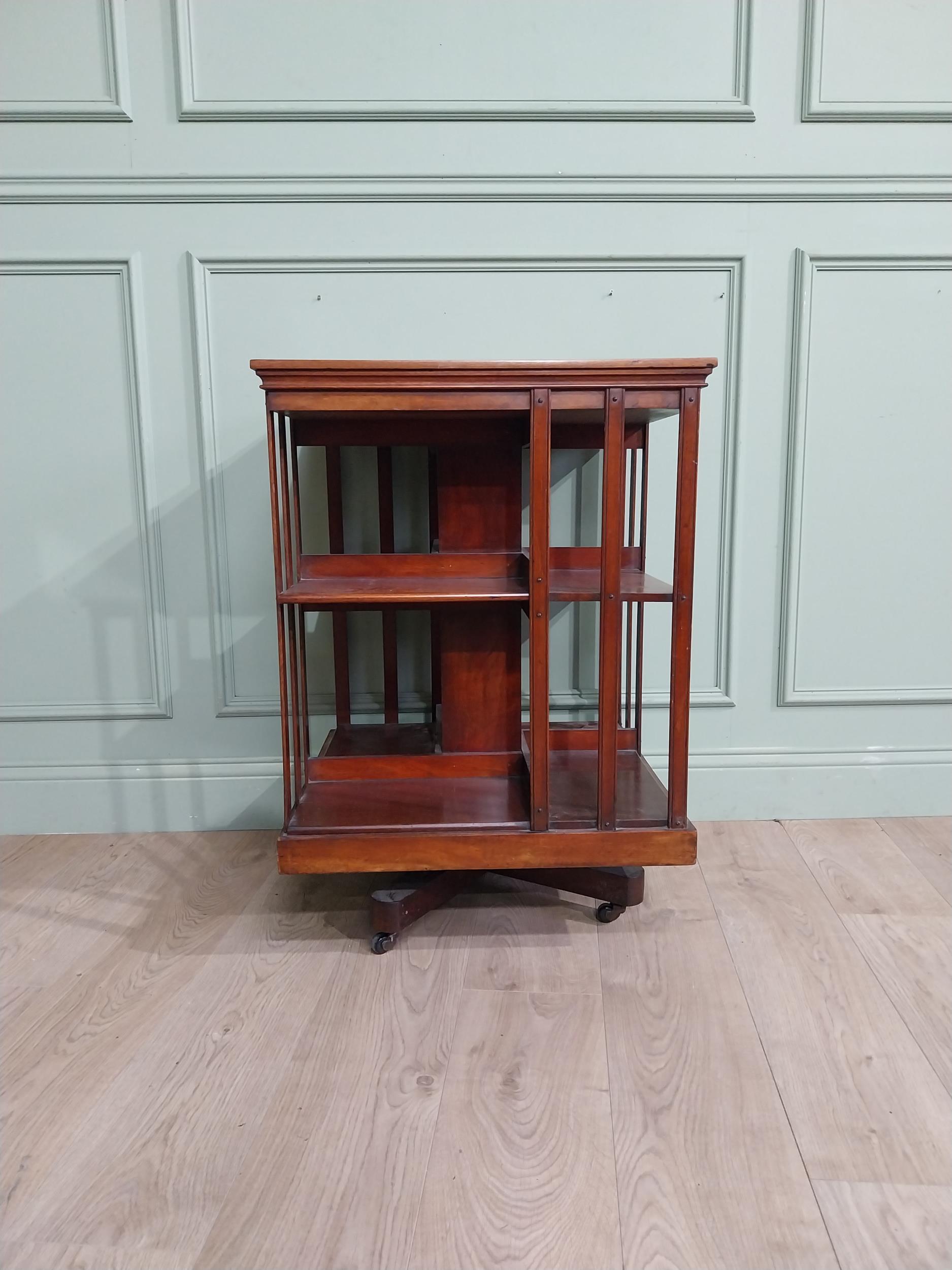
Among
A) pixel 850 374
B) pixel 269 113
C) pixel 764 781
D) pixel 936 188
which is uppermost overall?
pixel 269 113

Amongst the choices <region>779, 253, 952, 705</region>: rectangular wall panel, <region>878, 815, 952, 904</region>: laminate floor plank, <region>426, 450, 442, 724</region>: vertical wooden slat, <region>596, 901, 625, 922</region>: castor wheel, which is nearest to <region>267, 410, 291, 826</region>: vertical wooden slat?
<region>426, 450, 442, 724</region>: vertical wooden slat

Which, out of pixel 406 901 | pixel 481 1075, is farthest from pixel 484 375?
pixel 481 1075

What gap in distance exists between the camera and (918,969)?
1.31m

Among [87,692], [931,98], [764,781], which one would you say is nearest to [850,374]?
[931,98]

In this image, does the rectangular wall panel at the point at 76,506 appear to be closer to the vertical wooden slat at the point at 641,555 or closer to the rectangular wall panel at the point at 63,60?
the rectangular wall panel at the point at 63,60

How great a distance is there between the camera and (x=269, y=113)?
1654 mm

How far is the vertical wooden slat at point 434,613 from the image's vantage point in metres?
1.64

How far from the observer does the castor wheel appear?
1.43 m

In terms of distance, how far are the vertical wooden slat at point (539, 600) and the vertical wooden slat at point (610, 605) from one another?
3.4 inches

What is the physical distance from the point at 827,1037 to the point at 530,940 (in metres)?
0.47

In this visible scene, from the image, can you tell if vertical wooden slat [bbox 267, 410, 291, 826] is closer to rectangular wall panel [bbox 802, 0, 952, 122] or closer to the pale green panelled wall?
the pale green panelled wall

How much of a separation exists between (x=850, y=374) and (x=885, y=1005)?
1.24m

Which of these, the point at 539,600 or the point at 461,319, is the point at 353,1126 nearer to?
the point at 539,600

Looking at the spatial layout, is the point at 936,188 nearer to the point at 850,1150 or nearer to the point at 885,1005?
the point at 885,1005
